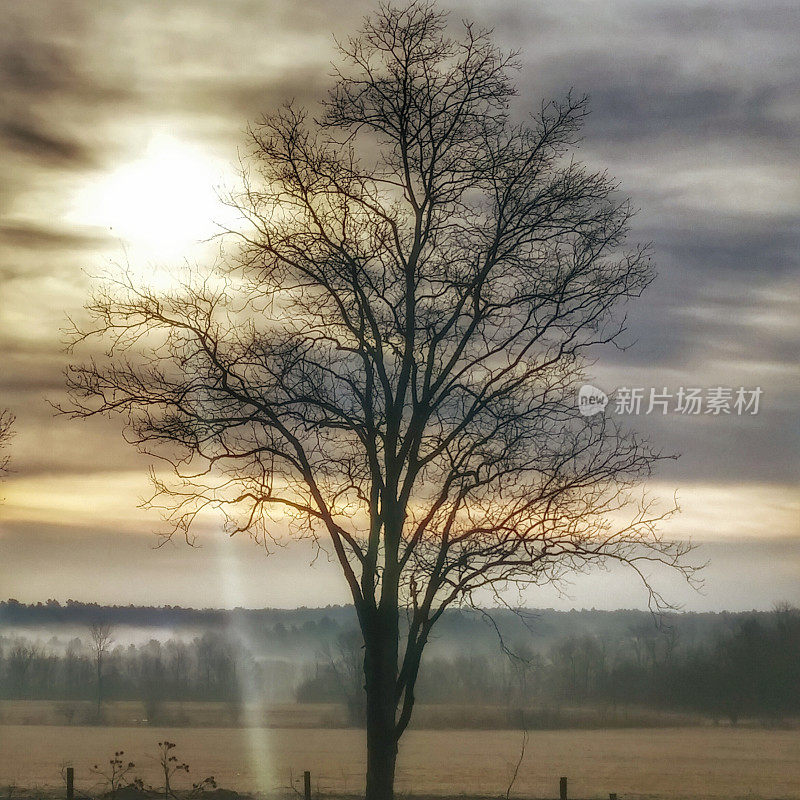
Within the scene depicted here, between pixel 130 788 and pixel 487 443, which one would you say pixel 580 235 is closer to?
pixel 487 443

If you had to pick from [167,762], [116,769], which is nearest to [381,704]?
[167,762]

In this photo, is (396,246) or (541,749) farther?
(541,749)

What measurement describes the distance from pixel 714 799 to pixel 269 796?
Answer: 16594 millimetres

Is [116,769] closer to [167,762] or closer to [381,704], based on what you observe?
[167,762]

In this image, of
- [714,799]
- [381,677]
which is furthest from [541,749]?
[381,677]

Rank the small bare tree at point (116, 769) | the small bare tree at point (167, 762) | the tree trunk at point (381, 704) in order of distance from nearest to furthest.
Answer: the tree trunk at point (381, 704), the small bare tree at point (116, 769), the small bare tree at point (167, 762)

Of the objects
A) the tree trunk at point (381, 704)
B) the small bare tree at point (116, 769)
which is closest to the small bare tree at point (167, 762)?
the small bare tree at point (116, 769)

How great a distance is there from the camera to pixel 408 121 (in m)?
17.3

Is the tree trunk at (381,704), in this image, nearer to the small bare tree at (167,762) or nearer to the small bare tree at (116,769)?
the small bare tree at (167,762)

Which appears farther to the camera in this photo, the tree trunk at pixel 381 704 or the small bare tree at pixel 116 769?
the small bare tree at pixel 116 769

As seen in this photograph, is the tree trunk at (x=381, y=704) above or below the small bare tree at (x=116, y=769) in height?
above

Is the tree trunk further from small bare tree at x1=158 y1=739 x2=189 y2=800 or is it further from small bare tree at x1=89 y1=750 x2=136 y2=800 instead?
small bare tree at x1=89 y1=750 x2=136 y2=800

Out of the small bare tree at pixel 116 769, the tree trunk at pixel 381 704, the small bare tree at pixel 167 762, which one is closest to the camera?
the tree trunk at pixel 381 704

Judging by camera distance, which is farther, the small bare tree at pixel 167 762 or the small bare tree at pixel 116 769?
the small bare tree at pixel 167 762
